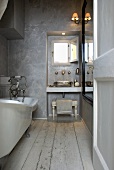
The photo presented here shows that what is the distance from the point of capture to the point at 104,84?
155cm

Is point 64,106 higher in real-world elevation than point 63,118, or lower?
higher

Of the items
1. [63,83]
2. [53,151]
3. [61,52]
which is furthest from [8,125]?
[61,52]

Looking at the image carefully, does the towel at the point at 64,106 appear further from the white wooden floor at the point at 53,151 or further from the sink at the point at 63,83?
the white wooden floor at the point at 53,151

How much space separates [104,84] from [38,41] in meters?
3.32

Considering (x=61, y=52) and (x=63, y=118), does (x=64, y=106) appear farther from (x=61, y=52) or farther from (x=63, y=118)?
(x=61, y=52)

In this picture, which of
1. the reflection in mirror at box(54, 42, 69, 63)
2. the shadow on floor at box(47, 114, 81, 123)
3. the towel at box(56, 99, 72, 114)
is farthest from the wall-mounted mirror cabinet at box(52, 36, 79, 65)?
the shadow on floor at box(47, 114, 81, 123)

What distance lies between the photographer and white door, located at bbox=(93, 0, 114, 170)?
1.32 metres

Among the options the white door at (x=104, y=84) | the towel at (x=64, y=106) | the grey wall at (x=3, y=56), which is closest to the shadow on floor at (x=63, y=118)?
the towel at (x=64, y=106)

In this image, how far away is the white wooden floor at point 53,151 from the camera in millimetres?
1937

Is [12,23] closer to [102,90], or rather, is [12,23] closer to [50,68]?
[50,68]

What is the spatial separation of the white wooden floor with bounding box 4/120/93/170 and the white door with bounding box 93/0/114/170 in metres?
0.40

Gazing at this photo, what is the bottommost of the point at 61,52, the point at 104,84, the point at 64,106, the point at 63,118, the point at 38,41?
the point at 63,118

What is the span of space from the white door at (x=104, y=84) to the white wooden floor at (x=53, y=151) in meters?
0.40

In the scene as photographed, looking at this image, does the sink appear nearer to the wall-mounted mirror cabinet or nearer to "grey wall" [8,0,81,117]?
"grey wall" [8,0,81,117]
